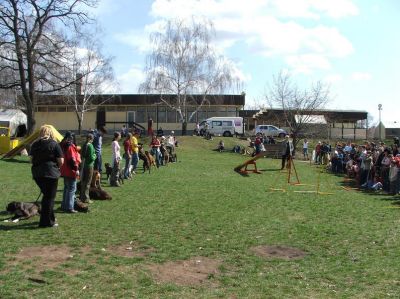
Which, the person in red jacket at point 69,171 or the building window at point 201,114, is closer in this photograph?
the person in red jacket at point 69,171

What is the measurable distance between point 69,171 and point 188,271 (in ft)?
13.9

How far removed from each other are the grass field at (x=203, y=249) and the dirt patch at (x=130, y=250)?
16 millimetres

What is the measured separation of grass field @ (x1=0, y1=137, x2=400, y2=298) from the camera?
580 cm

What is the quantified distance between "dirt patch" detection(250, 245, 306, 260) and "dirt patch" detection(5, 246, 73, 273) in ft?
9.07

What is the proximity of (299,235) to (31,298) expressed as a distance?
4937mm

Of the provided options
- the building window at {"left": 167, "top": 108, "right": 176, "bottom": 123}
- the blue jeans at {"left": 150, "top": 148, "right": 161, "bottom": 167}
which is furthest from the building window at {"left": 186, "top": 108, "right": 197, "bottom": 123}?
the blue jeans at {"left": 150, "top": 148, "right": 161, "bottom": 167}

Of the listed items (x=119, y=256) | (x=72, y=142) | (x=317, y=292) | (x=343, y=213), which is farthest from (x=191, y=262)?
(x=343, y=213)

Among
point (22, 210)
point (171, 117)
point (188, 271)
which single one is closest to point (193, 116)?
point (171, 117)

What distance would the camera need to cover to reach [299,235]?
28.7 feet

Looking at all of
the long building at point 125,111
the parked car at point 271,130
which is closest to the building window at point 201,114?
the long building at point 125,111

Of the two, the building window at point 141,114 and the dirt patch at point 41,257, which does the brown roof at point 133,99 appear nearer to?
the building window at point 141,114

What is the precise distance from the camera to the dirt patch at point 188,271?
611 centimetres

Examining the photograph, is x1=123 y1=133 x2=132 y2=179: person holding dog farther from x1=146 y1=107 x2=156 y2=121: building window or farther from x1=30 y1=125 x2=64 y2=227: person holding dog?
x1=146 y1=107 x2=156 y2=121: building window

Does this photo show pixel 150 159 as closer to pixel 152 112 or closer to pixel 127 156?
pixel 127 156
